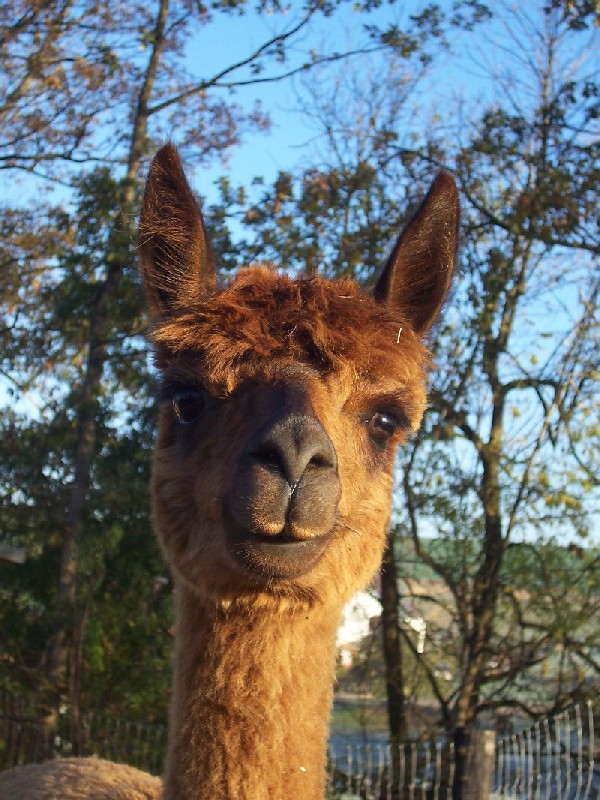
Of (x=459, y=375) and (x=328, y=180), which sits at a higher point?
(x=328, y=180)

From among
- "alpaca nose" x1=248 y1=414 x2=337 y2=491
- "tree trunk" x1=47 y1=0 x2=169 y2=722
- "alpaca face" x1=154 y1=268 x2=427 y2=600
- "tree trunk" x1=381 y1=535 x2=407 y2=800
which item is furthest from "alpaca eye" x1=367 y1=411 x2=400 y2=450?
"tree trunk" x1=381 y1=535 x2=407 y2=800

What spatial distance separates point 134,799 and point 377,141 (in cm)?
875

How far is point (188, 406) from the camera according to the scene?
2.90 m

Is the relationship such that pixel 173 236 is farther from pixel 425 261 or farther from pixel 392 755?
pixel 392 755

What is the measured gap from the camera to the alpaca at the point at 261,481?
2.42 meters

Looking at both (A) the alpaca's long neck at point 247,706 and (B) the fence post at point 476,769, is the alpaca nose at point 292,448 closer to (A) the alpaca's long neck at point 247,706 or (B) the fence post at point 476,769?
(A) the alpaca's long neck at point 247,706

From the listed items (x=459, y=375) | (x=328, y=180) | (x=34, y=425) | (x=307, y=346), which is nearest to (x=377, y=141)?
(x=328, y=180)

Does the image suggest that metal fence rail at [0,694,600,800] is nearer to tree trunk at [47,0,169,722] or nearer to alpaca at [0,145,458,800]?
tree trunk at [47,0,169,722]

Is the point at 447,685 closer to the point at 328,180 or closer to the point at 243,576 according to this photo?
the point at 328,180

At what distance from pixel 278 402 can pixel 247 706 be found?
0.95m

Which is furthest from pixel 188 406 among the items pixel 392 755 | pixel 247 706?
pixel 392 755

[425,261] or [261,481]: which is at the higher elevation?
[425,261]

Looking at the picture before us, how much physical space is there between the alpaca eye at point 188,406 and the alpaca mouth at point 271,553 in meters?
0.57

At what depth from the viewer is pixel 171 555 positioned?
2893 millimetres
